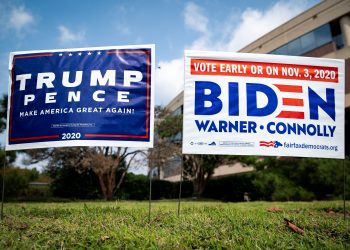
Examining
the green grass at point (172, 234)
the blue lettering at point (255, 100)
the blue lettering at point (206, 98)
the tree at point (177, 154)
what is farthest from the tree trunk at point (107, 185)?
the green grass at point (172, 234)

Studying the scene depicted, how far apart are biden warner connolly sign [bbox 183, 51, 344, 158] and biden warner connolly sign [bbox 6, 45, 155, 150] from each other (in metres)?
0.76

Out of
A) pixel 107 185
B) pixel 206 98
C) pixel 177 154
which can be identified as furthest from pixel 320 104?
pixel 107 185

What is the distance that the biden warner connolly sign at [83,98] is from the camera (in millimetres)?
4883

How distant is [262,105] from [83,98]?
2937mm

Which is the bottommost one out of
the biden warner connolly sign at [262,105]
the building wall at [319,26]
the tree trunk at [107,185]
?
the tree trunk at [107,185]

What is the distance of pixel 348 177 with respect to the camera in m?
15.7

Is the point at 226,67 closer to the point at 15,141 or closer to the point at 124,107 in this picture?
the point at 124,107

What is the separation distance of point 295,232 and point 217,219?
3.36ft

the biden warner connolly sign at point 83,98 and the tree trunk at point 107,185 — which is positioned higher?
the biden warner connolly sign at point 83,98

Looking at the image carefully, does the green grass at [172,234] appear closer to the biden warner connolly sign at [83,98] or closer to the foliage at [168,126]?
the biden warner connolly sign at [83,98]

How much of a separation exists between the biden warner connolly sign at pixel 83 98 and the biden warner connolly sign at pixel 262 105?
0.76 meters

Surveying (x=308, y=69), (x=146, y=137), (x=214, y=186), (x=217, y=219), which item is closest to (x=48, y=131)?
(x=146, y=137)

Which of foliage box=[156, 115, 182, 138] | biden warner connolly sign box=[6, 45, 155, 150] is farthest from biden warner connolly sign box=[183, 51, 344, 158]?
foliage box=[156, 115, 182, 138]

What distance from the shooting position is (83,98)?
16.3 ft
